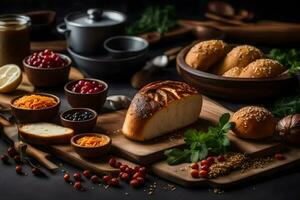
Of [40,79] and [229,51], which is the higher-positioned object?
[229,51]

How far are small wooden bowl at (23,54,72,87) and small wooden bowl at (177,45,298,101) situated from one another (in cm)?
50

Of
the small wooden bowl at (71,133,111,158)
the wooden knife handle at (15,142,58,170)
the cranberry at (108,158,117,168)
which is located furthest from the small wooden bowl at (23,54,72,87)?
the cranberry at (108,158,117,168)

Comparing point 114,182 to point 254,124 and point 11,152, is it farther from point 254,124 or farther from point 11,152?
point 254,124

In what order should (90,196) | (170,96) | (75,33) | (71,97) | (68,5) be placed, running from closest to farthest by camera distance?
(90,196) < (170,96) < (71,97) < (75,33) < (68,5)

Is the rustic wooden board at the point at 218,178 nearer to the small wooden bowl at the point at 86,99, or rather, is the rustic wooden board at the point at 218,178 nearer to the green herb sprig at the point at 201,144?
the green herb sprig at the point at 201,144

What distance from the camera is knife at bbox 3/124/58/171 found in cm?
234

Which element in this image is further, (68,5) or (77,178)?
(68,5)

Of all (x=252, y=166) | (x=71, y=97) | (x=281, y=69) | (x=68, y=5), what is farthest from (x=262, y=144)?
(x=68, y=5)

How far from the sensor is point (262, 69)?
9.16 feet

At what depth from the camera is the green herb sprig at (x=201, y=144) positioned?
231 centimetres

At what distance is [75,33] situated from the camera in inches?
125

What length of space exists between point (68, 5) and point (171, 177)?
6.78 ft

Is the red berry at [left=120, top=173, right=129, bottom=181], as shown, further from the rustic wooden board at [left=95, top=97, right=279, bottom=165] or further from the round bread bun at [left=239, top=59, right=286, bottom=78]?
the round bread bun at [left=239, top=59, right=286, bottom=78]

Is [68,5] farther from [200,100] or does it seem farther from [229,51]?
[200,100]
